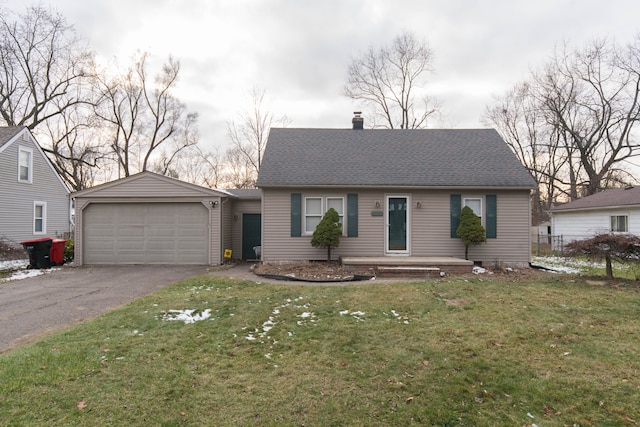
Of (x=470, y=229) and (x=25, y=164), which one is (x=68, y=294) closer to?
(x=470, y=229)

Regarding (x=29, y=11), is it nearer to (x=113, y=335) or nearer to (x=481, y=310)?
(x=113, y=335)

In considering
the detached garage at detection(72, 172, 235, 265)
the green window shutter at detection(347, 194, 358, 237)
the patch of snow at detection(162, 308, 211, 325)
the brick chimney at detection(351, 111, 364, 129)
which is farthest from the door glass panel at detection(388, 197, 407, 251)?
the patch of snow at detection(162, 308, 211, 325)

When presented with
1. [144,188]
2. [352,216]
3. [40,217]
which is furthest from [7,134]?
[352,216]

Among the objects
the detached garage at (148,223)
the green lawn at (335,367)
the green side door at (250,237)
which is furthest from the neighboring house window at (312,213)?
the green lawn at (335,367)

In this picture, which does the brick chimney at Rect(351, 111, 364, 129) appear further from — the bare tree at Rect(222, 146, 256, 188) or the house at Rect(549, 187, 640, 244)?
the bare tree at Rect(222, 146, 256, 188)

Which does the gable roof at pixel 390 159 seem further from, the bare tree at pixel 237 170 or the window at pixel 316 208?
the bare tree at pixel 237 170

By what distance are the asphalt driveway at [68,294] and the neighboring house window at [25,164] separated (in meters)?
7.92

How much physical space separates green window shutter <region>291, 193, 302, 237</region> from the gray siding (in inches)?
6.7

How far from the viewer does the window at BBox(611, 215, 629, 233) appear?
16862mm

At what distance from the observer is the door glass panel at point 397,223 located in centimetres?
1121

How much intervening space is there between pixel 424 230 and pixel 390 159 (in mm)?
2861

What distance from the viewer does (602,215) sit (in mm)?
18078

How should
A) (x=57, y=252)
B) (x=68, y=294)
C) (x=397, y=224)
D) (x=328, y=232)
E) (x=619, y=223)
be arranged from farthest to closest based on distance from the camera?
(x=619, y=223) → (x=57, y=252) → (x=397, y=224) → (x=328, y=232) → (x=68, y=294)

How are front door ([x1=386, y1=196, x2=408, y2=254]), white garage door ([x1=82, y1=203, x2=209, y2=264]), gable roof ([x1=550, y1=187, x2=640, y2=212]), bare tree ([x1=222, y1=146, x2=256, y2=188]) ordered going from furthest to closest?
1. bare tree ([x1=222, y1=146, x2=256, y2=188])
2. gable roof ([x1=550, y1=187, x2=640, y2=212])
3. white garage door ([x1=82, y1=203, x2=209, y2=264])
4. front door ([x1=386, y1=196, x2=408, y2=254])
